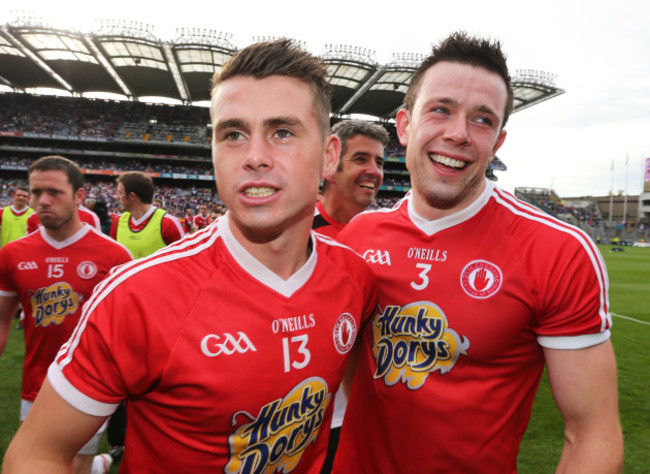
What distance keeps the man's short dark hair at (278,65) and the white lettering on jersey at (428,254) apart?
2.46 feet

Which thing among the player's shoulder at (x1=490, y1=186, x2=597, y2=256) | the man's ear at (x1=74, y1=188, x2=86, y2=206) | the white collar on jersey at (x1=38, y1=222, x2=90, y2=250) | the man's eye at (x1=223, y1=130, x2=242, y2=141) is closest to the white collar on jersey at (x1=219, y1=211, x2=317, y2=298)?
the man's eye at (x1=223, y1=130, x2=242, y2=141)

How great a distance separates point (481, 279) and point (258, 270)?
0.97 m

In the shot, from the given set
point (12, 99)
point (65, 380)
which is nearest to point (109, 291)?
point (65, 380)

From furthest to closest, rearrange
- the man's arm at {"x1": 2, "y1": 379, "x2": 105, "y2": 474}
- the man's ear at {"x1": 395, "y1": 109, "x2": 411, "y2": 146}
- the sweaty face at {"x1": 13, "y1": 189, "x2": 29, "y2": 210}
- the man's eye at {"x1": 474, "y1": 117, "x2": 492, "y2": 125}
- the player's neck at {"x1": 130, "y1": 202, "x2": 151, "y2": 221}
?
the sweaty face at {"x1": 13, "y1": 189, "x2": 29, "y2": 210} < the player's neck at {"x1": 130, "y1": 202, "x2": 151, "y2": 221} < the man's ear at {"x1": 395, "y1": 109, "x2": 411, "y2": 146} < the man's eye at {"x1": 474, "y1": 117, "x2": 492, "y2": 125} < the man's arm at {"x1": 2, "y1": 379, "x2": 105, "y2": 474}

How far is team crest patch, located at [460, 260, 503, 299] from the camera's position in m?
1.77

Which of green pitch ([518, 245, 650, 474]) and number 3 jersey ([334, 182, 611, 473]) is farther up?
number 3 jersey ([334, 182, 611, 473])

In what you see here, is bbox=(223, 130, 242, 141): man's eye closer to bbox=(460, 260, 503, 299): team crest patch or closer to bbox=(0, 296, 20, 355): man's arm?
bbox=(460, 260, 503, 299): team crest patch

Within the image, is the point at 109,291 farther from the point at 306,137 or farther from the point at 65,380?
the point at 306,137

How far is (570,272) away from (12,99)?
2070 inches

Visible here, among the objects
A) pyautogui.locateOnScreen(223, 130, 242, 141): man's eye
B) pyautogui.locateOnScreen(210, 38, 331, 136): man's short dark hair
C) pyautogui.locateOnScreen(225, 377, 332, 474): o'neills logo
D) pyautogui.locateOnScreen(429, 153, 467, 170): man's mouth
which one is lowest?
pyautogui.locateOnScreen(225, 377, 332, 474): o'neills logo

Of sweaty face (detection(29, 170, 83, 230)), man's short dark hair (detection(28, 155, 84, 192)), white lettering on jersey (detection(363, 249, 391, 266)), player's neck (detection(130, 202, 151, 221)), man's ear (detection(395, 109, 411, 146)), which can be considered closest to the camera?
white lettering on jersey (detection(363, 249, 391, 266))

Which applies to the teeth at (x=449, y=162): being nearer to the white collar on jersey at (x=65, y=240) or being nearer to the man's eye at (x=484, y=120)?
the man's eye at (x=484, y=120)

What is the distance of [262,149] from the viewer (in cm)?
148

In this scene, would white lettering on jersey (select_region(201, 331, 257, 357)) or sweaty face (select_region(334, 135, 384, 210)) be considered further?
sweaty face (select_region(334, 135, 384, 210))
